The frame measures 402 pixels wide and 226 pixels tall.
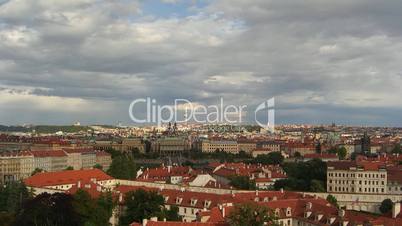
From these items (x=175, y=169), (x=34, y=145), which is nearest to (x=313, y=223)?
(x=175, y=169)

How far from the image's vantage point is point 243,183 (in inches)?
2805

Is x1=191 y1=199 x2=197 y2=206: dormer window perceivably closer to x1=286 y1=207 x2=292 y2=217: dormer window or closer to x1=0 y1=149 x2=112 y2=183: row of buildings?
x1=286 y1=207 x2=292 y2=217: dormer window

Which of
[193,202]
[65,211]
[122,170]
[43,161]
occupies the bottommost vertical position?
[193,202]

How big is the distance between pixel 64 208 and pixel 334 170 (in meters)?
37.8

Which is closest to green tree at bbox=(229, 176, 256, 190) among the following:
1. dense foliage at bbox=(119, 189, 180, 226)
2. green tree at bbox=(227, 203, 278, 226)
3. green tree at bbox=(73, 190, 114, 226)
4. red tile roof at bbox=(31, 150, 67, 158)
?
dense foliage at bbox=(119, 189, 180, 226)

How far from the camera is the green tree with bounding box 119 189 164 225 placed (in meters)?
45.7

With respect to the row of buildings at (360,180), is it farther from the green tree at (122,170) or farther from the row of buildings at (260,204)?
the green tree at (122,170)

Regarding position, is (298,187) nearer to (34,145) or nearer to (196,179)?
(196,179)

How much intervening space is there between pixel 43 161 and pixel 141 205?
73.8 meters

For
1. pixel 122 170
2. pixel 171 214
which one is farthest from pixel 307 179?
pixel 171 214

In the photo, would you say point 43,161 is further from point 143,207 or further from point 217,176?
point 143,207

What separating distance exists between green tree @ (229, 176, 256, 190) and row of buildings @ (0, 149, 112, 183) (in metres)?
39.4

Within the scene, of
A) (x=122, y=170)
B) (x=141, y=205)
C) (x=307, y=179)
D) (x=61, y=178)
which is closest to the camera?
(x=141, y=205)

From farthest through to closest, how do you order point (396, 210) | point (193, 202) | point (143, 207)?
point (193, 202)
point (143, 207)
point (396, 210)
